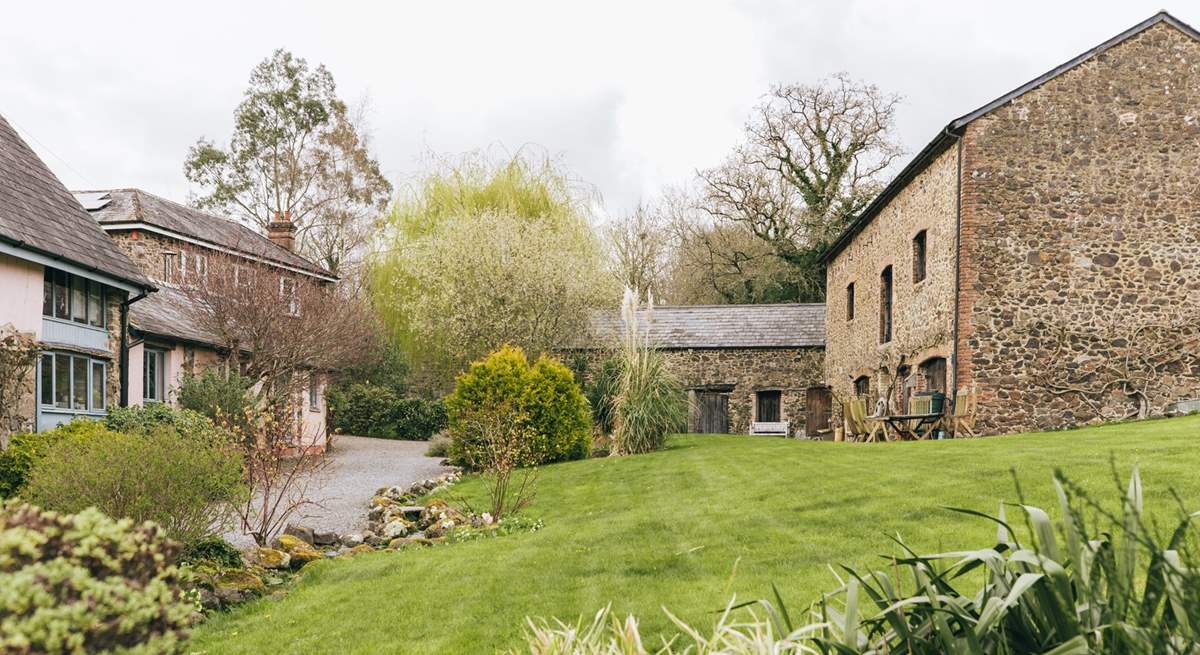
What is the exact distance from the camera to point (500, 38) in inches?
676

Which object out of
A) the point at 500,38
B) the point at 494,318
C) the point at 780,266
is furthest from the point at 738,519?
the point at 780,266

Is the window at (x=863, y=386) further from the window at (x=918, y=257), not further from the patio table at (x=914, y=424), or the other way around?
the patio table at (x=914, y=424)

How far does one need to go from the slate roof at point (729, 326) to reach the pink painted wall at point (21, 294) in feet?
46.4

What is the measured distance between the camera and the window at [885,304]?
63.5 feet

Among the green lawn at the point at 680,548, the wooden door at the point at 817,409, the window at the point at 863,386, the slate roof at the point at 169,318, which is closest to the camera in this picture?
the green lawn at the point at 680,548

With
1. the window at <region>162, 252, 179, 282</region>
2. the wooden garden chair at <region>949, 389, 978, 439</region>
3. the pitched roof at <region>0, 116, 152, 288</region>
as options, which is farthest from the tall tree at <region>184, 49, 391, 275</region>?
the wooden garden chair at <region>949, 389, 978, 439</region>

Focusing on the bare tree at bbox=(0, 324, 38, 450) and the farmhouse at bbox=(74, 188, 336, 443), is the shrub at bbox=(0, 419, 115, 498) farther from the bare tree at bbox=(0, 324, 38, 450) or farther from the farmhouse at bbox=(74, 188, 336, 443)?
the farmhouse at bbox=(74, 188, 336, 443)

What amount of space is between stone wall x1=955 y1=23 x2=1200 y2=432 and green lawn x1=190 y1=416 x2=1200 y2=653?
131 inches

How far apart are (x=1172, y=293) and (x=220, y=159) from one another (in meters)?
32.4

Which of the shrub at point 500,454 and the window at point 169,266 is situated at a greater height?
the window at point 169,266

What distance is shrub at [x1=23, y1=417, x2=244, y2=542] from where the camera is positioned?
Answer: 7.32 m

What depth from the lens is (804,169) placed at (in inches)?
1324

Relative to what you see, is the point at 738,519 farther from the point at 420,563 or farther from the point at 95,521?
the point at 95,521

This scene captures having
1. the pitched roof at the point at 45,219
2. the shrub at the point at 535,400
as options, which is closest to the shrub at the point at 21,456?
the pitched roof at the point at 45,219
